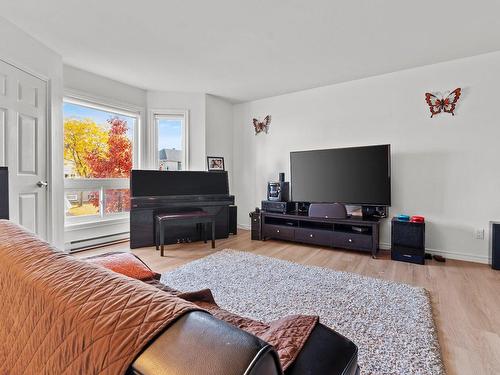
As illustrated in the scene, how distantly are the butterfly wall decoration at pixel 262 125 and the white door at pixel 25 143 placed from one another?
3.01 metres

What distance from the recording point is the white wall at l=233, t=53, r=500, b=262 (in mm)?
3018

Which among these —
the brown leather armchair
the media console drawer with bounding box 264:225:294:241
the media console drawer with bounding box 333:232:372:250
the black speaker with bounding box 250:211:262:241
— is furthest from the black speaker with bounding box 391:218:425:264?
the brown leather armchair

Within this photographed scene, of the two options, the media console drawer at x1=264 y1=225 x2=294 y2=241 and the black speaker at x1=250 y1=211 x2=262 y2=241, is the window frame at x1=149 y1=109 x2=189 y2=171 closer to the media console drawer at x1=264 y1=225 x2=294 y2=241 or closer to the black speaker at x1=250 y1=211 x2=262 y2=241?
the black speaker at x1=250 y1=211 x2=262 y2=241

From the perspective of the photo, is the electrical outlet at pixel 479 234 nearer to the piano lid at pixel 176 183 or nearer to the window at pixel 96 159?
the piano lid at pixel 176 183

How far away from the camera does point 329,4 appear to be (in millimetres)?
2166

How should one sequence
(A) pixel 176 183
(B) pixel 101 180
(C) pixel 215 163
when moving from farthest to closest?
(C) pixel 215 163 → (A) pixel 176 183 → (B) pixel 101 180

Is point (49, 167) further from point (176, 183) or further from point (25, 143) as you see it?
point (176, 183)

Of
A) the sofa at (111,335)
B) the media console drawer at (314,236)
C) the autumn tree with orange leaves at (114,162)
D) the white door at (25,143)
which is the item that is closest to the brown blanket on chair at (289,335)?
the sofa at (111,335)

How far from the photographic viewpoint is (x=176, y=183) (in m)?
4.09

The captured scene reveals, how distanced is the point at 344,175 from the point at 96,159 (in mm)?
3505

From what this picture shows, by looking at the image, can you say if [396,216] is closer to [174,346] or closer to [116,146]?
[174,346]

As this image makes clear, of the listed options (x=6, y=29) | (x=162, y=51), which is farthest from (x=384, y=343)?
(x=6, y=29)

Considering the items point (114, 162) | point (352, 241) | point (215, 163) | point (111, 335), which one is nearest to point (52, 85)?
point (114, 162)

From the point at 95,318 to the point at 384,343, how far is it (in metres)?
1.65
